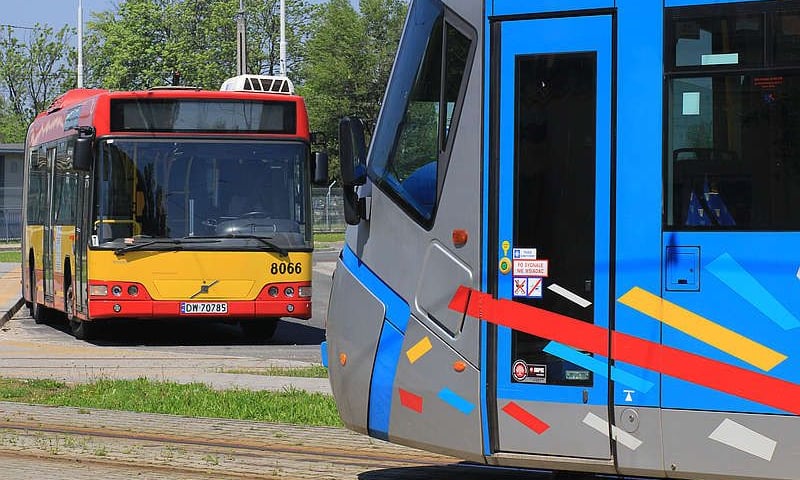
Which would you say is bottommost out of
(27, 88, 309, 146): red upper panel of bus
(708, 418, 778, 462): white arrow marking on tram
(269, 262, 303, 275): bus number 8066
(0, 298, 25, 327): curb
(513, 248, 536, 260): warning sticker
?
(0, 298, 25, 327): curb

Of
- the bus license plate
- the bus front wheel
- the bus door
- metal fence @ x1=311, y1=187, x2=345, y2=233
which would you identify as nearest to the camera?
the bus license plate

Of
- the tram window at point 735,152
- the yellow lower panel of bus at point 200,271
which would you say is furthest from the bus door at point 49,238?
the tram window at point 735,152

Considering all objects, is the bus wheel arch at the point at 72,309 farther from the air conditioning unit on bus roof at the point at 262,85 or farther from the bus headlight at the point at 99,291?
the air conditioning unit on bus roof at the point at 262,85

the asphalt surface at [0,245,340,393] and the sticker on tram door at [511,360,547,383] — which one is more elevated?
the sticker on tram door at [511,360,547,383]

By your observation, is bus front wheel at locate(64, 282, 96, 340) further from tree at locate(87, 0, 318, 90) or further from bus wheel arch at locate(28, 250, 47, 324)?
tree at locate(87, 0, 318, 90)

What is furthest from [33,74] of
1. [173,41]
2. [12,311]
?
[12,311]

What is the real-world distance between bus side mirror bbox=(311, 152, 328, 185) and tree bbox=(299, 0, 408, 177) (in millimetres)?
72470

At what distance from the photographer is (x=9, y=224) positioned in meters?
62.8

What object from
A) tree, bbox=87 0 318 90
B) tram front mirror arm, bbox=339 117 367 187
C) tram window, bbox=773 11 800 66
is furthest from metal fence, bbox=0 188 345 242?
tram window, bbox=773 11 800 66

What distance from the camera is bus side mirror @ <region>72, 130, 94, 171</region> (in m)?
17.5

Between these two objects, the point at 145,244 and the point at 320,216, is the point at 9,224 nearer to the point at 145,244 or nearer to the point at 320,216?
the point at 320,216

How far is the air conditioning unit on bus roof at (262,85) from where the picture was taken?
18.4 meters

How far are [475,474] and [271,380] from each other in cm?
Answer: 527

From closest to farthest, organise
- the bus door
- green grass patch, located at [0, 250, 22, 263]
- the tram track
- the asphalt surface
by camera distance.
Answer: the tram track < the asphalt surface < the bus door < green grass patch, located at [0, 250, 22, 263]
